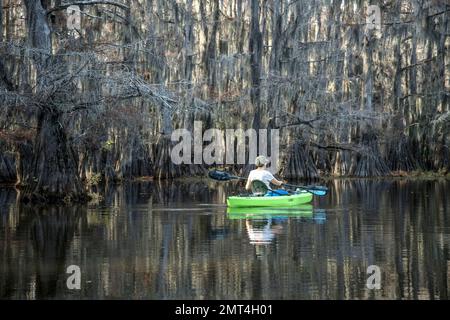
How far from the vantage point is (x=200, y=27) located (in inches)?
1283

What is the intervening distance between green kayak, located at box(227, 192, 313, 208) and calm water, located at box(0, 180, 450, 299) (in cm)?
27

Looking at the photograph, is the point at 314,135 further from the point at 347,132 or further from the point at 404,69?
the point at 404,69

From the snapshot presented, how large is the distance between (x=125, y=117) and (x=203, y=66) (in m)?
11.7
